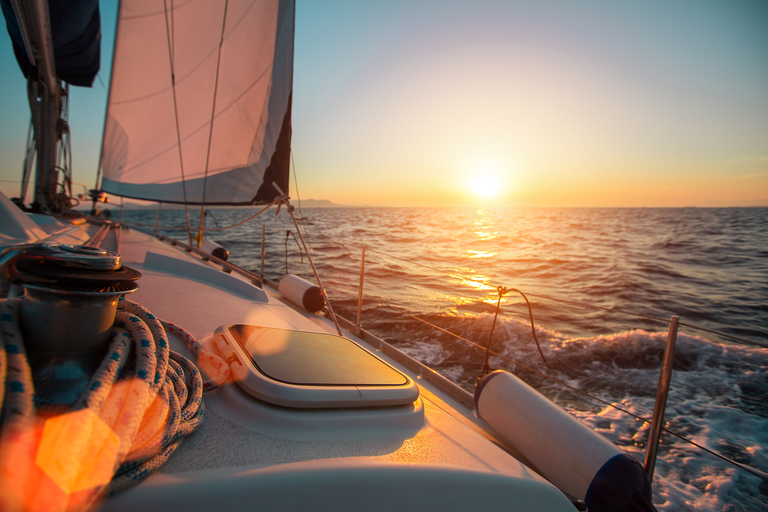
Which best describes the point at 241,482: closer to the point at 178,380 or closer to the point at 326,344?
the point at 178,380

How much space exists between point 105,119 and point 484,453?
5.66m

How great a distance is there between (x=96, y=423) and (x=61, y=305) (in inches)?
8.8

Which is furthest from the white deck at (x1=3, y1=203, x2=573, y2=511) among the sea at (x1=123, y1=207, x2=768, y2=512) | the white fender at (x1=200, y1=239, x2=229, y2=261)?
the white fender at (x1=200, y1=239, x2=229, y2=261)

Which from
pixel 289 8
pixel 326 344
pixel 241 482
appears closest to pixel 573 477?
pixel 326 344

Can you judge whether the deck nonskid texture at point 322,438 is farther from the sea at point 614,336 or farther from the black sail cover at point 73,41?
the black sail cover at point 73,41

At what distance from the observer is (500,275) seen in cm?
895

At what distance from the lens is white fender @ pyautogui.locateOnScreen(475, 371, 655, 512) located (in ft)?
4.40

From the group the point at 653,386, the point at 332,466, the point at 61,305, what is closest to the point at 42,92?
the point at 61,305

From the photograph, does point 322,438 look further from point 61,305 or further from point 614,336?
point 614,336

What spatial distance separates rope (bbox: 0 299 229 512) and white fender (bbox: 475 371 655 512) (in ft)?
4.25

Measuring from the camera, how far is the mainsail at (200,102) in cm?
340

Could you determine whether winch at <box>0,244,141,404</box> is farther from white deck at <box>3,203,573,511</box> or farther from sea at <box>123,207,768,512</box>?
sea at <box>123,207,768,512</box>

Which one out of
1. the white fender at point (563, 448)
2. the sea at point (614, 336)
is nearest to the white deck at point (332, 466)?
the white fender at point (563, 448)

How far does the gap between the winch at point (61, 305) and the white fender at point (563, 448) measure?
1.54 m
